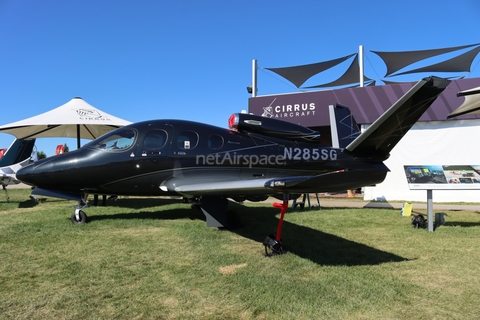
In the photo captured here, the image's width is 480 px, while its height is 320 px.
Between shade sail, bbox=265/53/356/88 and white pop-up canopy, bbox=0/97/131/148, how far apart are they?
12.8 m

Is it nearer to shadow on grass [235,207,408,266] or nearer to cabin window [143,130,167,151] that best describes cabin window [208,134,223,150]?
cabin window [143,130,167,151]

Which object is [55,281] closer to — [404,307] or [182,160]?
[182,160]

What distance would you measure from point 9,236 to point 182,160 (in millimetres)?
3765

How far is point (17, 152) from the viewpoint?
51.4 ft

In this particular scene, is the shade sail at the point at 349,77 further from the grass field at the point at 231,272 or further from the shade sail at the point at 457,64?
the grass field at the point at 231,272

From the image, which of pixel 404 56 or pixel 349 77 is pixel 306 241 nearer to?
pixel 404 56

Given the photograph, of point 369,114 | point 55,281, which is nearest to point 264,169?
point 55,281

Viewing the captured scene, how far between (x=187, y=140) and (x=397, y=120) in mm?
4473

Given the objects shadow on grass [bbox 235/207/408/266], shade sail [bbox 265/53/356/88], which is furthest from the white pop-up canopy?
shade sail [bbox 265/53/356/88]

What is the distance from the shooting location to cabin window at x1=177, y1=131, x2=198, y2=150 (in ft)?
23.1

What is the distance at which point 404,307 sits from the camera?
3.24 meters

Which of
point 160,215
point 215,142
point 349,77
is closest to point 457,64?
point 349,77

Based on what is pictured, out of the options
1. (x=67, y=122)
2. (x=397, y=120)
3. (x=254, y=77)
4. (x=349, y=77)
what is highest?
(x=349, y=77)

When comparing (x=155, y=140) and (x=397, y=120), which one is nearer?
(x=397, y=120)
